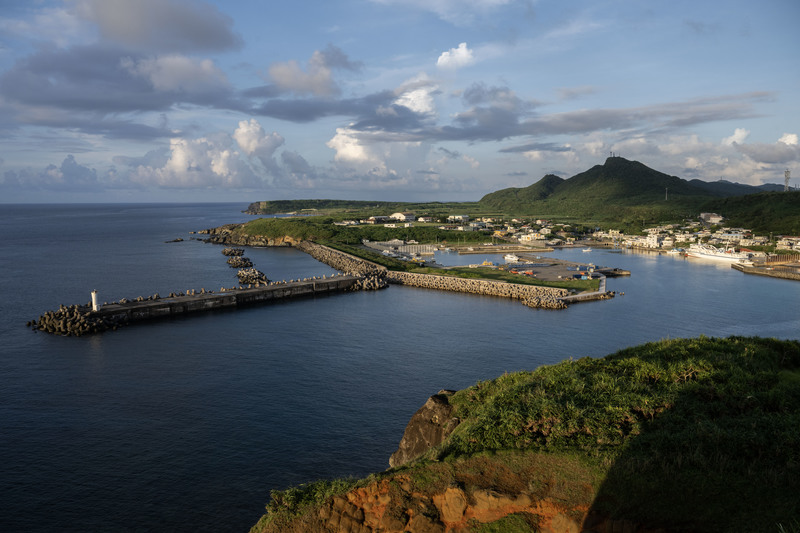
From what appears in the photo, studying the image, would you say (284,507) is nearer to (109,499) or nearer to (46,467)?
(109,499)

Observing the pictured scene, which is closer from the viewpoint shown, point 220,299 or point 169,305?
point 169,305

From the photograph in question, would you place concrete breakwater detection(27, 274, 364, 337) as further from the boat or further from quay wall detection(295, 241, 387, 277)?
the boat

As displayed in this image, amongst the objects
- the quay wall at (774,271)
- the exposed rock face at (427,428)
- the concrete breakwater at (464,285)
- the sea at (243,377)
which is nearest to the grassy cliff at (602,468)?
the exposed rock face at (427,428)

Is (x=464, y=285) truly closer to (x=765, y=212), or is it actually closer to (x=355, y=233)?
(x=355, y=233)

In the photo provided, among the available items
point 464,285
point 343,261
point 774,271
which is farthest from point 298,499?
point 774,271

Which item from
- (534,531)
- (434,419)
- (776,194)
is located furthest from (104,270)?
(776,194)

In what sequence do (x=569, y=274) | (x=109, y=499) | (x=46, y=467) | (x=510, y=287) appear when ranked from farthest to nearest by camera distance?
(x=569, y=274) → (x=510, y=287) → (x=46, y=467) → (x=109, y=499)
